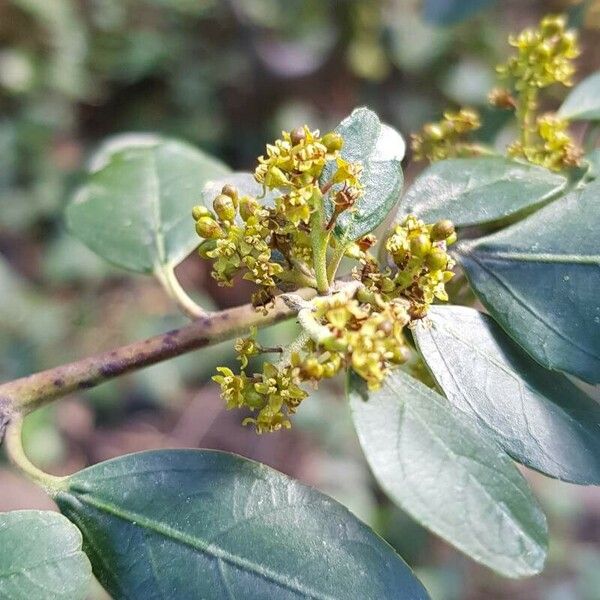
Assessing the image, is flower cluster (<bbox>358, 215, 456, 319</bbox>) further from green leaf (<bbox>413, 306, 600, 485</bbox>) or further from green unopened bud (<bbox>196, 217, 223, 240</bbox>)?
green unopened bud (<bbox>196, 217, 223, 240</bbox>)

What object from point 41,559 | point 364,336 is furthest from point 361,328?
point 41,559

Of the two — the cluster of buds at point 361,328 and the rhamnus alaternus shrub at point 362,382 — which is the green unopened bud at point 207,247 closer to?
the rhamnus alaternus shrub at point 362,382

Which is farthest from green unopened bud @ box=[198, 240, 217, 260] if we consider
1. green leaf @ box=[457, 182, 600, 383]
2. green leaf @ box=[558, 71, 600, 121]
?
green leaf @ box=[558, 71, 600, 121]

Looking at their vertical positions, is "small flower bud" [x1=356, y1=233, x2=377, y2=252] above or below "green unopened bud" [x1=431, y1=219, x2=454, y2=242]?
below

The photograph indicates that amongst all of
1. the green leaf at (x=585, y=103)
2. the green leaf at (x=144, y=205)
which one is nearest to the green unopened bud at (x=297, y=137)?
the green leaf at (x=144, y=205)

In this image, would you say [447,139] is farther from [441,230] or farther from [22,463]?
[22,463]

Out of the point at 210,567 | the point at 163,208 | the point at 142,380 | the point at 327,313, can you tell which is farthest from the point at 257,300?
the point at 142,380
